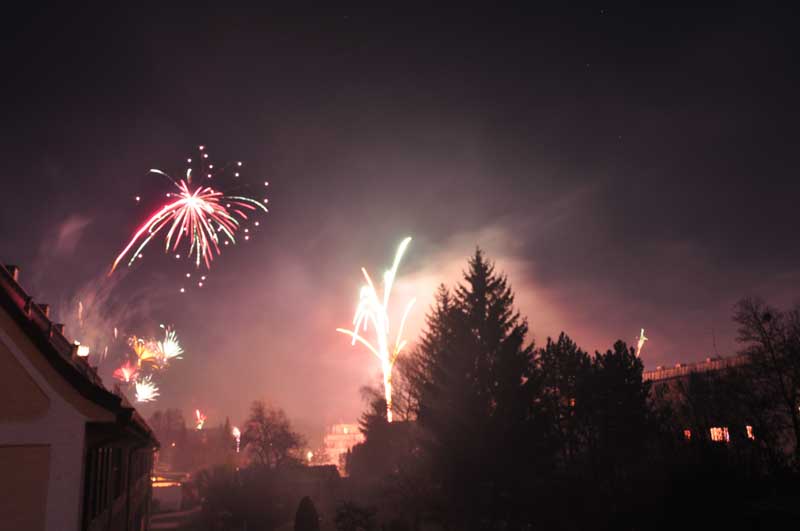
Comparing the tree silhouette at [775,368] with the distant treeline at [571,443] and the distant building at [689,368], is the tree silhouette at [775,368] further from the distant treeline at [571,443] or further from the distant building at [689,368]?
the distant building at [689,368]

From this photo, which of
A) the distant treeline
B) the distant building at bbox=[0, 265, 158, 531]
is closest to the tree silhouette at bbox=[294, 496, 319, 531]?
the distant treeline

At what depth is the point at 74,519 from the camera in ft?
24.8

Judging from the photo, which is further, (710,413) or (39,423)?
(710,413)

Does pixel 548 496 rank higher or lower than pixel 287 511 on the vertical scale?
higher

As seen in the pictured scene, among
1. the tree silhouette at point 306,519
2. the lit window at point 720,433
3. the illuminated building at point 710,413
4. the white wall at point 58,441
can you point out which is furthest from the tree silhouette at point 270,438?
the white wall at point 58,441

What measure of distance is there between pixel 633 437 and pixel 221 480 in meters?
39.3

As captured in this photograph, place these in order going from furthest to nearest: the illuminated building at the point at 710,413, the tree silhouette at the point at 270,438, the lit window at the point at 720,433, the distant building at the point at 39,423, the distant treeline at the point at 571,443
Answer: the tree silhouette at the point at 270,438, the lit window at the point at 720,433, the illuminated building at the point at 710,413, the distant treeline at the point at 571,443, the distant building at the point at 39,423

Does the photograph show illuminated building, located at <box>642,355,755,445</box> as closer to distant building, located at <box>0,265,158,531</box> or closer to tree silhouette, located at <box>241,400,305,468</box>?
distant building, located at <box>0,265,158,531</box>

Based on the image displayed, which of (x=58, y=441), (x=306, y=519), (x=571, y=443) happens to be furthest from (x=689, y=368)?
(x=58, y=441)

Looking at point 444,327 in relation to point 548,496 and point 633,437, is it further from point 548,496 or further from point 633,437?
point 633,437

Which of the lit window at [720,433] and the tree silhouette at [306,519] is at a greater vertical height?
the lit window at [720,433]

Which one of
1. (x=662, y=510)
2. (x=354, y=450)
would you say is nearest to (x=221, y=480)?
(x=354, y=450)

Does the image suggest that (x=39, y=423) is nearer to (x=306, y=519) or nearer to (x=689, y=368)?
(x=306, y=519)

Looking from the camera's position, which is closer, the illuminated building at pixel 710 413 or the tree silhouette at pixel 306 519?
the illuminated building at pixel 710 413
